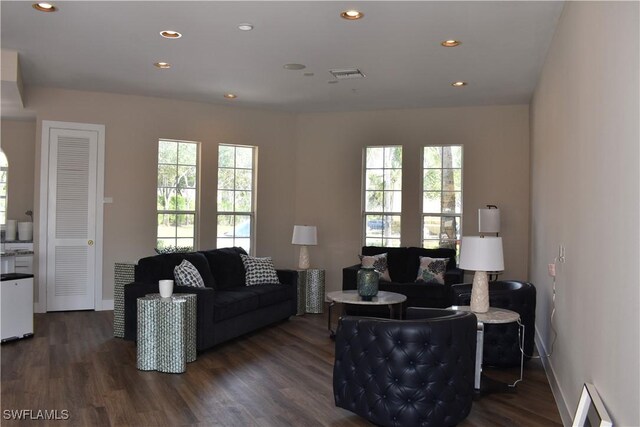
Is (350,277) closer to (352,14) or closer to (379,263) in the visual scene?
(379,263)

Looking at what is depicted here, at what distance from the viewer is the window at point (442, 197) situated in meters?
8.21

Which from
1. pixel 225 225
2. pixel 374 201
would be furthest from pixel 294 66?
pixel 225 225

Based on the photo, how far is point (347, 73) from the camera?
6355 mm

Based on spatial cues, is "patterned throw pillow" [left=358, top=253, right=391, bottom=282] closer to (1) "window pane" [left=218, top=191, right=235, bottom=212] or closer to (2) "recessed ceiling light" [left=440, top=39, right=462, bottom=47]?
(1) "window pane" [left=218, top=191, right=235, bottom=212]

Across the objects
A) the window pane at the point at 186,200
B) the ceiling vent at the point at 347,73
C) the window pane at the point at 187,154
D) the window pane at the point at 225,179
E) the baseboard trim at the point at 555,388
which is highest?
the ceiling vent at the point at 347,73

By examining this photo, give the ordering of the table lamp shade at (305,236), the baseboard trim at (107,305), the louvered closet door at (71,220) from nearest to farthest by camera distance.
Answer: the louvered closet door at (71,220), the baseboard trim at (107,305), the table lamp shade at (305,236)

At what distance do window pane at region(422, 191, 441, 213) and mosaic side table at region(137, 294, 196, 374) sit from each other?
4395 millimetres

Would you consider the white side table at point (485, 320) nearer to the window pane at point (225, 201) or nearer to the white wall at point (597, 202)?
the white wall at point (597, 202)

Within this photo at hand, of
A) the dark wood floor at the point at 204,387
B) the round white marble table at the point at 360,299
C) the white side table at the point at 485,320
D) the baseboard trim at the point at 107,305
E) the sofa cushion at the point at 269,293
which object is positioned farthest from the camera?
the baseboard trim at the point at 107,305

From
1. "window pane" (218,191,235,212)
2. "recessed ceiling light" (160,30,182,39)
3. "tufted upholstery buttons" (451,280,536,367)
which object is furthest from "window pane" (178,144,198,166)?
"tufted upholstery buttons" (451,280,536,367)

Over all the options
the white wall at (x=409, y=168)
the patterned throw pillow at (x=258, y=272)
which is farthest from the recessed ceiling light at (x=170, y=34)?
the white wall at (x=409, y=168)

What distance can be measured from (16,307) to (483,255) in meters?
4.49

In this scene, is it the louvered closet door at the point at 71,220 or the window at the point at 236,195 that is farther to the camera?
the window at the point at 236,195

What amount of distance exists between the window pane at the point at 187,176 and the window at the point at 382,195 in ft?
8.28
